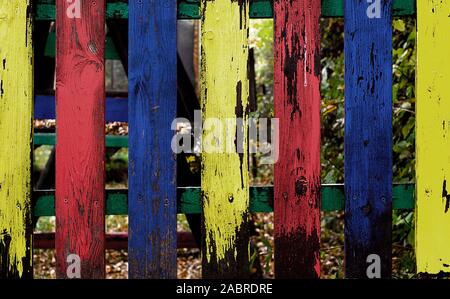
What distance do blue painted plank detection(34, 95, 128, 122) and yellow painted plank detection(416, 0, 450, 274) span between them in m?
1.69

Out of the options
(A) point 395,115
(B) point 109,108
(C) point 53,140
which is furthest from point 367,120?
(C) point 53,140

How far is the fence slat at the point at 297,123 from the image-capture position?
1903 mm

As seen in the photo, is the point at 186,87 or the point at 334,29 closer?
the point at 186,87

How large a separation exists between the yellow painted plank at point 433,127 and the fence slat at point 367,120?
0.11 metres

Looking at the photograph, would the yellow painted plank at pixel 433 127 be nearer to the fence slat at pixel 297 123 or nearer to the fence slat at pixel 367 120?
the fence slat at pixel 367 120

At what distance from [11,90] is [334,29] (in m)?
2.71

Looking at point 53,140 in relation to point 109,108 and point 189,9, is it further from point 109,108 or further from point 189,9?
point 189,9

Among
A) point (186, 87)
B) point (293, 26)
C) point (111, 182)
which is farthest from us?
point (111, 182)

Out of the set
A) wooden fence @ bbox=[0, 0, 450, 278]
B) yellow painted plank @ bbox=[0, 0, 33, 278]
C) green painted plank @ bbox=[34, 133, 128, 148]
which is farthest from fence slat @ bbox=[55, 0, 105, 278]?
green painted plank @ bbox=[34, 133, 128, 148]

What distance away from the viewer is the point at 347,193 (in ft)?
6.40

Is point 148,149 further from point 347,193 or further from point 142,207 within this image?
point 347,193

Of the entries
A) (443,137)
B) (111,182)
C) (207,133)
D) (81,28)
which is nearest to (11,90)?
(81,28)

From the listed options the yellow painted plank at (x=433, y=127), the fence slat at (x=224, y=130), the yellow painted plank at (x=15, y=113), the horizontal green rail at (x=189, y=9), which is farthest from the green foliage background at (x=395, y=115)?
the yellow painted plank at (x=15, y=113)

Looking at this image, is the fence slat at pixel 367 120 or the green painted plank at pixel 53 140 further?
the green painted plank at pixel 53 140
